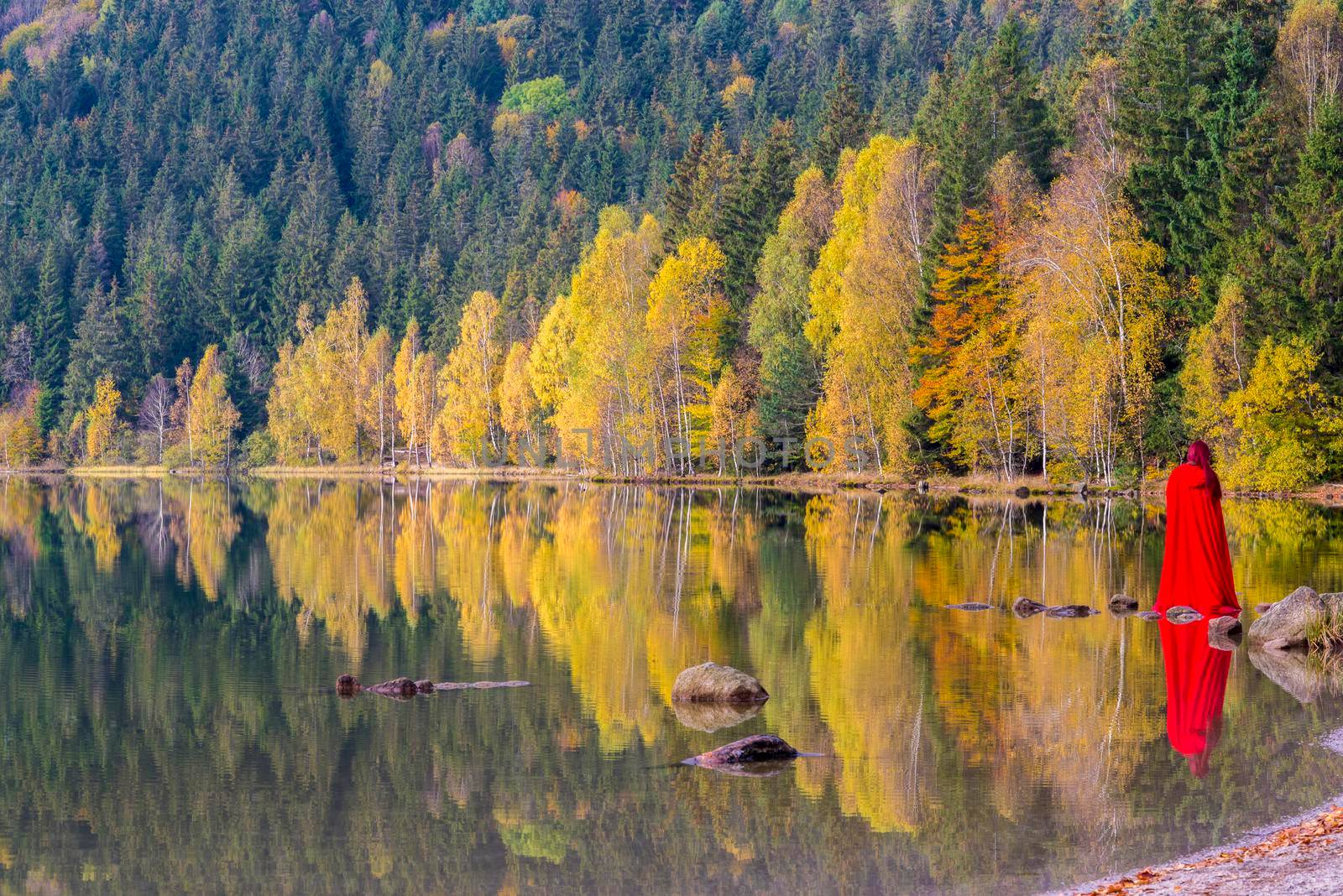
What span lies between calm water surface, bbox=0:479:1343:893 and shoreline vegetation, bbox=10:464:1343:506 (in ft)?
68.5

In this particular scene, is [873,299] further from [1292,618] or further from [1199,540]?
[1292,618]

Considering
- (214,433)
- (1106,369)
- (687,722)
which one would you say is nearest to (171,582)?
(687,722)

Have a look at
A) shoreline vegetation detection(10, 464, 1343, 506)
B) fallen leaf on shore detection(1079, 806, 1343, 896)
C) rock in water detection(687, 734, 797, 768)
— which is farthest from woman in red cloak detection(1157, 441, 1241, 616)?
shoreline vegetation detection(10, 464, 1343, 506)

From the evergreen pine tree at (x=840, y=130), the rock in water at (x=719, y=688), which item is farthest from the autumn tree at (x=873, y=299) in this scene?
the rock in water at (x=719, y=688)

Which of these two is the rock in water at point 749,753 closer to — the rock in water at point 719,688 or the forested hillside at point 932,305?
the rock in water at point 719,688

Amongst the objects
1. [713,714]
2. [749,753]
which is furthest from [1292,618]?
[749,753]

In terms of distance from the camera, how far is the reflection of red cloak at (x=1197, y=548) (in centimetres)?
2028

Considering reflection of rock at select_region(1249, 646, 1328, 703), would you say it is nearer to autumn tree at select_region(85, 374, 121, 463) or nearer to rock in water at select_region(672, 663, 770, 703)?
rock in water at select_region(672, 663, 770, 703)

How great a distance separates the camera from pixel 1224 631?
20219 millimetres

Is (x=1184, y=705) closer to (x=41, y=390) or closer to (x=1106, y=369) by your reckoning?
(x=1106, y=369)

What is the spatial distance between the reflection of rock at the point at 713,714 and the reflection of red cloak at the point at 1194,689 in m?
4.19

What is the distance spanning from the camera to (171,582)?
101ft

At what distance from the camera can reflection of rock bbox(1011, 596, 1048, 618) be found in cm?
2283

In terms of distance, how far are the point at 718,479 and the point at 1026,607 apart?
5039 cm
